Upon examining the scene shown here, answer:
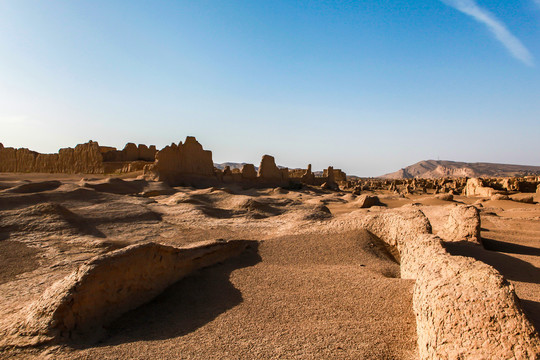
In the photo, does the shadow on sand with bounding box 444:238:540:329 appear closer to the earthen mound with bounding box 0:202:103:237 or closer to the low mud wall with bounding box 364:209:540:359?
the low mud wall with bounding box 364:209:540:359

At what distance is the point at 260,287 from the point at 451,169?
4993 inches

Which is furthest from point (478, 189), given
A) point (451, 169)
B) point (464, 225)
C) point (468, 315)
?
point (451, 169)

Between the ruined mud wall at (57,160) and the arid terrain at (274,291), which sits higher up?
the ruined mud wall at (57,160)

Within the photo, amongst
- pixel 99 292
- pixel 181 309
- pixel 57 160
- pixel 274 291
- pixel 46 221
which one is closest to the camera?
pixel 99 292

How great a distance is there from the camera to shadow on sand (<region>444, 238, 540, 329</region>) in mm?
5004

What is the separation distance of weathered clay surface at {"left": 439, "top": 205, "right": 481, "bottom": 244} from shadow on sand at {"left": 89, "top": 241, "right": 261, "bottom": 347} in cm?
529

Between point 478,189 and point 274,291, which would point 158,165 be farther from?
point 478,189

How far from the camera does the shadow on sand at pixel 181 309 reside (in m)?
3.23

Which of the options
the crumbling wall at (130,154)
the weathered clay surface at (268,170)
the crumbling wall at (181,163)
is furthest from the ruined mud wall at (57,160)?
the weathered clay surface at (268,170)

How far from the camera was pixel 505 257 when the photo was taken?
6.00 m

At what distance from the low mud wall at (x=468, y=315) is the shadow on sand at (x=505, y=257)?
2.68 meters

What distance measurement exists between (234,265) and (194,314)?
1.56 metres

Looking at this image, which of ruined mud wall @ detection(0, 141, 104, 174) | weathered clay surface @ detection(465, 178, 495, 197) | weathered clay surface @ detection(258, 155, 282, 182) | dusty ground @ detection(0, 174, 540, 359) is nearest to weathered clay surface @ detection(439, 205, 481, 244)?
dusty ground @ detection(0, 174, 540, 359)

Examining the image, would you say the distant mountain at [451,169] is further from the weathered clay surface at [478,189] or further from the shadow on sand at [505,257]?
the shadow on sand at [505,257]
